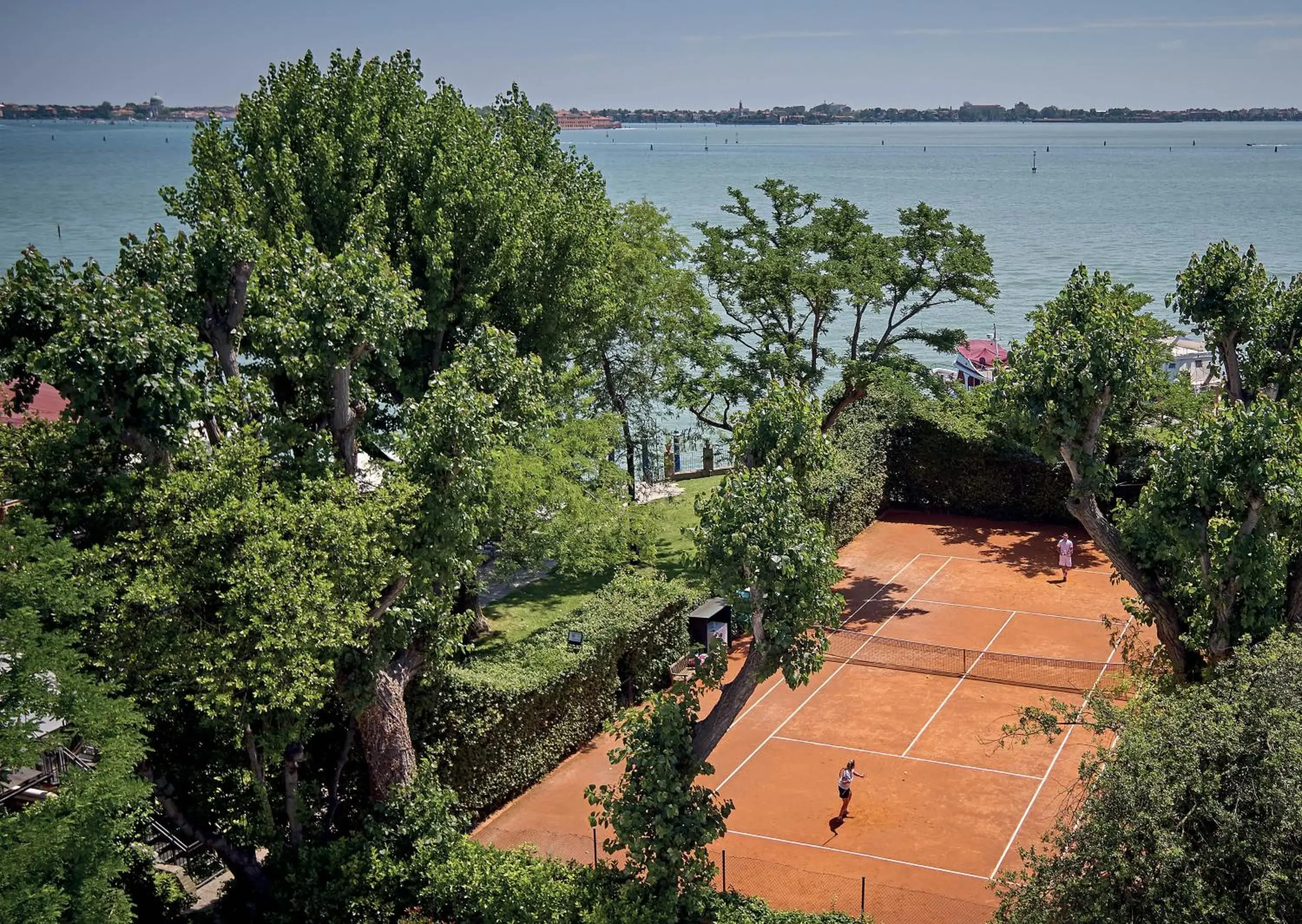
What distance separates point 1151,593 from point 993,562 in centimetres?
1596

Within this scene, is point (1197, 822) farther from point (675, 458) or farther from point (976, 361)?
point (976, 361)

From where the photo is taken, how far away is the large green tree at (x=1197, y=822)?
13.5 m

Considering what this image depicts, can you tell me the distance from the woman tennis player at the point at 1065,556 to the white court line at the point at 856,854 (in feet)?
50.9

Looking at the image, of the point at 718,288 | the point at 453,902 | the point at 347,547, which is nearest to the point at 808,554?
the point at 347,547

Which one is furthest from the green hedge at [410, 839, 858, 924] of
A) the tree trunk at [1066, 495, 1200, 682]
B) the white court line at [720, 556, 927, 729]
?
the tree trunk at [1066, 495, 1200, 682]

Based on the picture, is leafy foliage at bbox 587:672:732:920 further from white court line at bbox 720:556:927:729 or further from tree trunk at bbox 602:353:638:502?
tree trunk at bbox 602:353:638:502

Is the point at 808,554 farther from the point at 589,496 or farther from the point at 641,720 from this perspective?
the point at 589,496

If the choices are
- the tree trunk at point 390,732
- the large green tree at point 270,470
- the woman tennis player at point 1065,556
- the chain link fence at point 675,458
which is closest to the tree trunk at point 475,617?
the large green tree at point 270,470

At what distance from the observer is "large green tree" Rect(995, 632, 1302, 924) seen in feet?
44.2

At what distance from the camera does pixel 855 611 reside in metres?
32.8

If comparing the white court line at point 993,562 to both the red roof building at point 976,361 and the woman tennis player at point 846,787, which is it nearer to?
the woman tennis player at point 846,787

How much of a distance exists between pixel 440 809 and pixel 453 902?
5.87 ft

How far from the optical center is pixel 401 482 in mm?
18453

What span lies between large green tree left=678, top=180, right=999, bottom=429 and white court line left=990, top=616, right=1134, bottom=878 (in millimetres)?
9437
